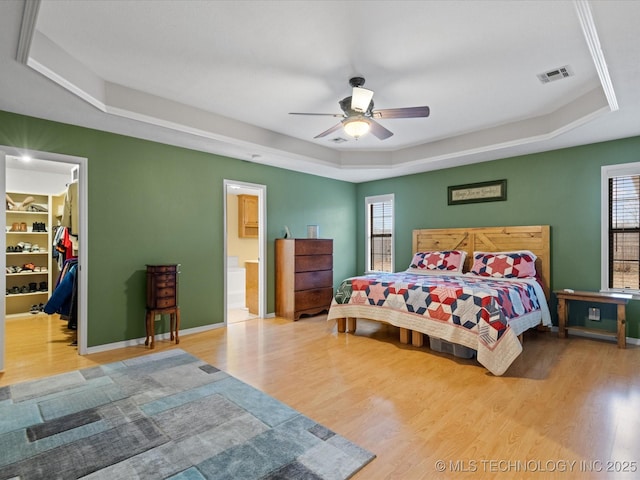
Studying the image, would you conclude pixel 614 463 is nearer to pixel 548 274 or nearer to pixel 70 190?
pixel 548 274

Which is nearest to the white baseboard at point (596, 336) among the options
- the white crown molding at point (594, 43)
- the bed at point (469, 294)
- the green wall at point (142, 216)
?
the bed at point (469, 294)

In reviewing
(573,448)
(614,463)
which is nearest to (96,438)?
(573,448)

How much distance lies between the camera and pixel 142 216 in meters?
4.14

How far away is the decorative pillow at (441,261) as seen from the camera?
5.07 m

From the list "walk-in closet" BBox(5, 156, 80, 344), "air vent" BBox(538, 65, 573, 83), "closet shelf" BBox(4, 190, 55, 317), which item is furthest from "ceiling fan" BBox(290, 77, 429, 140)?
"closet shelf" BBox(4, 190, 55, 317)

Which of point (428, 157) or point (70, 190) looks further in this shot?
point (428, 157)

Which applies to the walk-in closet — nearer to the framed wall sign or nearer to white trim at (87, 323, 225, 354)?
white trim at (87, 323, 225, 354)

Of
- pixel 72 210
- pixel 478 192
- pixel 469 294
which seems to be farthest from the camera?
pixel 478 192

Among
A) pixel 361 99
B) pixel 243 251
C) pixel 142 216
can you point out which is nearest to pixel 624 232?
pixel 361 99

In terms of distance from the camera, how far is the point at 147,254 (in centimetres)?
420

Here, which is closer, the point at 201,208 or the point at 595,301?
the point at 595,301

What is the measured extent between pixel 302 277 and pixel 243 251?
7.44 ft

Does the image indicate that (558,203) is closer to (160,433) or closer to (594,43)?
(594,43)

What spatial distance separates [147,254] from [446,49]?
12.7 ft
